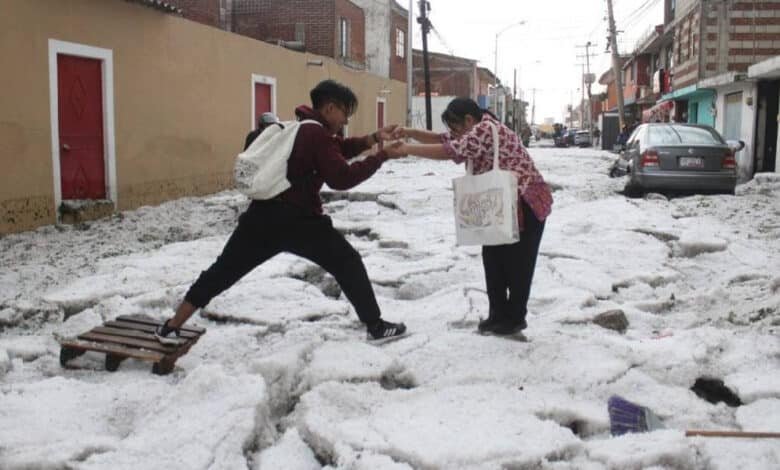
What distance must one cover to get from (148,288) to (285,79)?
12.0 meters

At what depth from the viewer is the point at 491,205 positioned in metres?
4.22

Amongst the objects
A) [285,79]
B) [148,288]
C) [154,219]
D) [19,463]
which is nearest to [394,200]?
[154,219]

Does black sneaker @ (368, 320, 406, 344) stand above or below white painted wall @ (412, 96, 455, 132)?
below

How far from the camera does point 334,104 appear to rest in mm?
4402

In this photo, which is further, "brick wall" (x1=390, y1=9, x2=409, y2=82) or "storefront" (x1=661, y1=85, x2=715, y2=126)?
"brick wall" (x1=390, y1=9, x2=409, y2=82)

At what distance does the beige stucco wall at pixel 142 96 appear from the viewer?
8.87 metres

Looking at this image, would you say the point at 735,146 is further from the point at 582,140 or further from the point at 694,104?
the point at 582,140

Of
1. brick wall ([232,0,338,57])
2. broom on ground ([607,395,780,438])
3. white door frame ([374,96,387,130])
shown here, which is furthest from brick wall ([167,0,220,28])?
broom on ground ([607,395,780,438])

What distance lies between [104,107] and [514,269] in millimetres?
7706

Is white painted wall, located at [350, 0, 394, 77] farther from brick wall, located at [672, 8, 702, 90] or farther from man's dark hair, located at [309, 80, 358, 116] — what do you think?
man's dark hair, located at [309, 80, 358, 116]

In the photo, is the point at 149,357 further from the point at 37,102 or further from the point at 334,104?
the point at 37,102

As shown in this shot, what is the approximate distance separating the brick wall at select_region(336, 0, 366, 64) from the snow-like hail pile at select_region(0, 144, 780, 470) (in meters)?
19.8

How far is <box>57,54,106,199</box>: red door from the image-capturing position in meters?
9.77

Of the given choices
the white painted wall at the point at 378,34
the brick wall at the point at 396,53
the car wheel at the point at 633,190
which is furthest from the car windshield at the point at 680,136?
the brick wall at the point at 396,53
